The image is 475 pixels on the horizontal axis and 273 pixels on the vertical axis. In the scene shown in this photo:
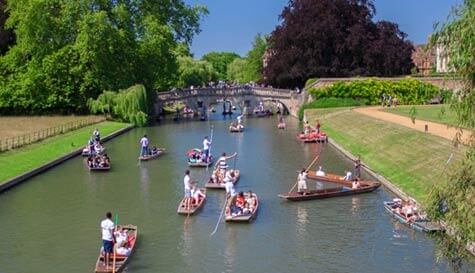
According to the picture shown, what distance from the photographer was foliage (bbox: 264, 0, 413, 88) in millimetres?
77938

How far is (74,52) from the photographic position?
212 ft

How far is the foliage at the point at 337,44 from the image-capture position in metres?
77.9

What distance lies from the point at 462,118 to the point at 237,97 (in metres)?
74.4

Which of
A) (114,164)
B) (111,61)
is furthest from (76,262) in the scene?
(111,61)

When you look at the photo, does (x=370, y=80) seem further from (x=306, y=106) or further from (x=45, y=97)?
(x=45, y=97)

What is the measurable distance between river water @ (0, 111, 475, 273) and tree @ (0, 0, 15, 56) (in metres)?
40.9

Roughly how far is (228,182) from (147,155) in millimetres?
15315

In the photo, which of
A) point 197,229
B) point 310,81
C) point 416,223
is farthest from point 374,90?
point 197,229

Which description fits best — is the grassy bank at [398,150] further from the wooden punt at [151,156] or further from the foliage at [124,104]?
the foliage at [124,104]

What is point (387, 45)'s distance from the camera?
78500mm

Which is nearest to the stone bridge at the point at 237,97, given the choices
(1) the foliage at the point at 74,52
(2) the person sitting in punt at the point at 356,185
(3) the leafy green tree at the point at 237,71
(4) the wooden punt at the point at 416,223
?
(1) the foliage at the point at 74,52

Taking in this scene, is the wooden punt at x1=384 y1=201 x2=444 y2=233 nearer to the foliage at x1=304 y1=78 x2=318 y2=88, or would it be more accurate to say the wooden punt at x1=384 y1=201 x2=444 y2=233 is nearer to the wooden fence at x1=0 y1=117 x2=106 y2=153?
the wooden fence at x1=0 y1=117 x2=106 y2=153

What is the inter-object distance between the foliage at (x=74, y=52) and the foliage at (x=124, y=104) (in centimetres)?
244

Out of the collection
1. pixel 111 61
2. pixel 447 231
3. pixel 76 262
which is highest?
pixel 111 61
